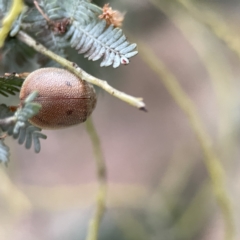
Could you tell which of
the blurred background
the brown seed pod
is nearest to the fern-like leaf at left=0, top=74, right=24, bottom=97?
the brown seed pod

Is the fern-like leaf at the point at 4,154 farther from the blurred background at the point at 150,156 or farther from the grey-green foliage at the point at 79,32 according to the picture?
the blurred background at the point at 150,156

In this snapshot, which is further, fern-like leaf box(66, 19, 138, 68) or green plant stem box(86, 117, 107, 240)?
green plant stem box(86, 117, 107, 240)

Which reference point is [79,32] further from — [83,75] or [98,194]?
[98,194]

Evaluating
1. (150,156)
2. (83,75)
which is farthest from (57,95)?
(150,156)

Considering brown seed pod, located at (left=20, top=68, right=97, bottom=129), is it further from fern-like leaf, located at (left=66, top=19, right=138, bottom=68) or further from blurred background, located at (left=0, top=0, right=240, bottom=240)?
blurred background, located at (left=0, top=0, right=240, bottom=240)

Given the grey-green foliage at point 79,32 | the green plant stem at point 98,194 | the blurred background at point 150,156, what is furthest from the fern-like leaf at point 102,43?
the blurred background at point 150,156
